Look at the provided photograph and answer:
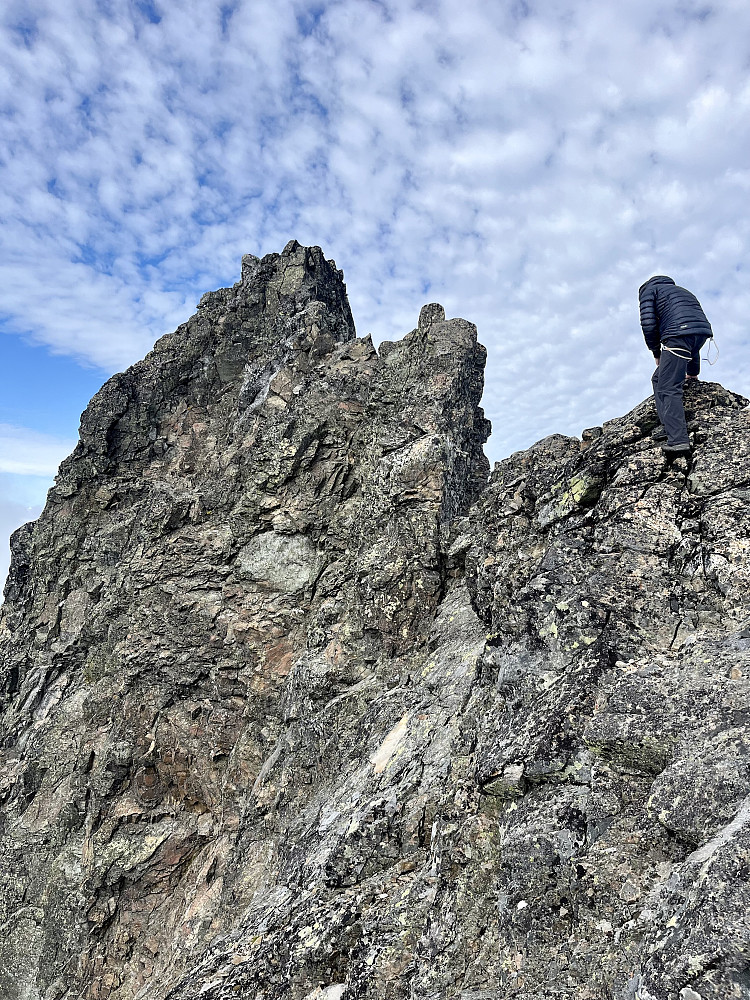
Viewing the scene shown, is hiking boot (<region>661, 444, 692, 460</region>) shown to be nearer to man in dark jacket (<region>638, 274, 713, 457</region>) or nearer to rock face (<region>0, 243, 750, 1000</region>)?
man in dark jacket (<region>638, 274, 713, 457</region>)

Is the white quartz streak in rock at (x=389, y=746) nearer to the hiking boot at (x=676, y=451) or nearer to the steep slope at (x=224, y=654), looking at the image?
the steep slope at (x=224, y=654)

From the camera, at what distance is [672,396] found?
1175cm

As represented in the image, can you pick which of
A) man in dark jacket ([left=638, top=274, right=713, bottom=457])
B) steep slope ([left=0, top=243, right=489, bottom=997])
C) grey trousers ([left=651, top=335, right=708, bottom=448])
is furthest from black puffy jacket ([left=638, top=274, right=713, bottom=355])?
steep slope ([left=0, top=243, right=489, bottom=997])

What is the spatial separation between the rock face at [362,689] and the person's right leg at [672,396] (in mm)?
625

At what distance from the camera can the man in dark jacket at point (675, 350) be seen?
11680mm

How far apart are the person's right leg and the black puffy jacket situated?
527 millimetres

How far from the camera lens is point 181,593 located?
28.3m

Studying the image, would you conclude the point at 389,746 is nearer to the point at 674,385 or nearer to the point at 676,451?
the point at 676,451

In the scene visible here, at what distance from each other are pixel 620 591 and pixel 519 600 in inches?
85.2

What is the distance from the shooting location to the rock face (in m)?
8.70

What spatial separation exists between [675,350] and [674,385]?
743 millimetres

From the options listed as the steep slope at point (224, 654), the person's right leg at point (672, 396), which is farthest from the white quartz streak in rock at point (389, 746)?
the person's right leg at point (672, 396)

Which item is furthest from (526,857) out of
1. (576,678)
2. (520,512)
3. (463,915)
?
(520,512)

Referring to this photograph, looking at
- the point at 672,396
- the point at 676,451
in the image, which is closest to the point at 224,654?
the point at 676,451
